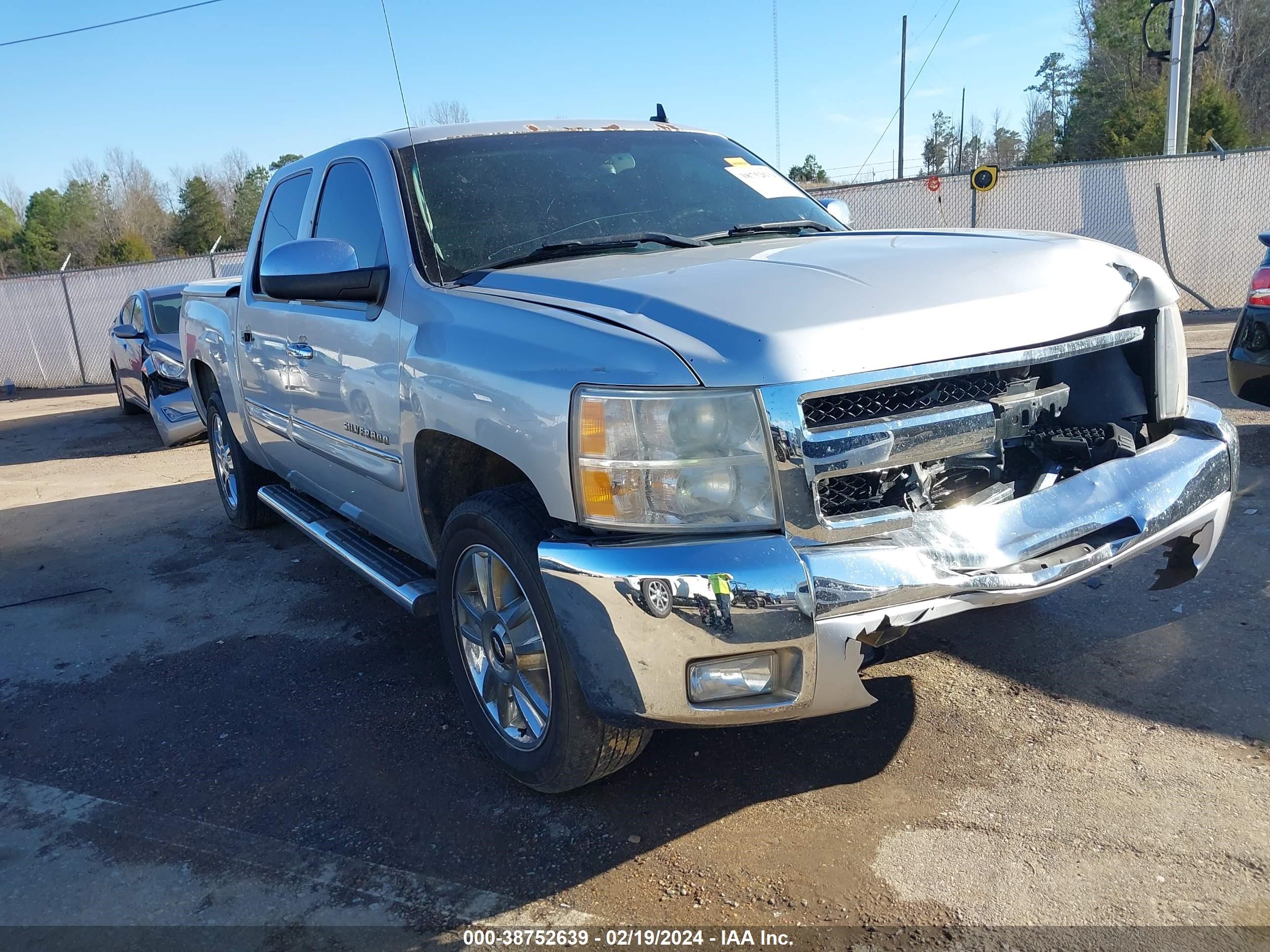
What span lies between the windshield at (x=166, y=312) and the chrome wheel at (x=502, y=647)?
346 inches

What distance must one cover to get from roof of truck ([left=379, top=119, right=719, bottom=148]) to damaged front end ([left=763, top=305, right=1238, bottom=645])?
6.73 feet

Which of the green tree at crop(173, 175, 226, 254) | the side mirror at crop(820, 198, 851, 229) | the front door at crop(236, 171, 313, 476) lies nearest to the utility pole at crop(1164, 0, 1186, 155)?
the side mirror at crop(820, 198, 851, 229)

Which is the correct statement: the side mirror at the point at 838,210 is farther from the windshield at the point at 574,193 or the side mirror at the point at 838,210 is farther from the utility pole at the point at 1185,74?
the utility pole at the point at 1185,74

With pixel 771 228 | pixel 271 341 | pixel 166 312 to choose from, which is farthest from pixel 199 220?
pixel 771 228

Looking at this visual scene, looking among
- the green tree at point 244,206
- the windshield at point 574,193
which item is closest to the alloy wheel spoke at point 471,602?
the windshield at point 574,193

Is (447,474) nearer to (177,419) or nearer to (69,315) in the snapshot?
(177,419)

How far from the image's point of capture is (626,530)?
2334 mm

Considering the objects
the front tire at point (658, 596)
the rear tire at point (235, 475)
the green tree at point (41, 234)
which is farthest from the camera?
the green tree at point (41, 234)

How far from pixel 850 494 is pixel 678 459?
48cm

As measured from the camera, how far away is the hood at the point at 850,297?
227 centimetres

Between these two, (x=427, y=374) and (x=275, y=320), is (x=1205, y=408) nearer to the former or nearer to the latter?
(x=427, y=374)

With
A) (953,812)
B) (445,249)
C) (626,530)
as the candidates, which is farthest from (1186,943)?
(445,249)

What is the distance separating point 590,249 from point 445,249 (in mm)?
487

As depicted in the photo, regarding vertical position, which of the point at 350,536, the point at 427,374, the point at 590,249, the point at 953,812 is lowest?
the point at 953,812
